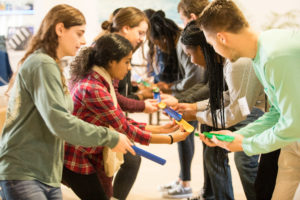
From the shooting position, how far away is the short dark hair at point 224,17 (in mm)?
1377

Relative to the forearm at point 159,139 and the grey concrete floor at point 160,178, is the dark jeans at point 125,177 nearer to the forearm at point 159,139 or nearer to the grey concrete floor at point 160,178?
Answer: the forearm at point 159,139

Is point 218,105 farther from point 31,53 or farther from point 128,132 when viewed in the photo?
point 31,53

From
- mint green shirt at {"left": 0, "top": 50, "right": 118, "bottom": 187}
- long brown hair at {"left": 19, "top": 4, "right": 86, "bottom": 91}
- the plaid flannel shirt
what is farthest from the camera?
the plaid flannel shirt

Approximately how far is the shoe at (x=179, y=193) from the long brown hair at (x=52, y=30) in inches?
68.6

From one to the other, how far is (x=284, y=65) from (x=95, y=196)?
1.12 m

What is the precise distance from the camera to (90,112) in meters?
1.77

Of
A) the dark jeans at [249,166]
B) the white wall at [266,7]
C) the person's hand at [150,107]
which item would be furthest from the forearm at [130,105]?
the white wall at [266,7]

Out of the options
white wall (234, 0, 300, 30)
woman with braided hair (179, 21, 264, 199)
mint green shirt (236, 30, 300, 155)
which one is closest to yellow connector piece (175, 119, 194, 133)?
woman with braided hair (179, 21, 264, 199)

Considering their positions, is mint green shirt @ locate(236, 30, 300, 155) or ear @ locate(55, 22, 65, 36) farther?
ear @ locate(55, 22, 65, 36)

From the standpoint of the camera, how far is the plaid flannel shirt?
172 cm

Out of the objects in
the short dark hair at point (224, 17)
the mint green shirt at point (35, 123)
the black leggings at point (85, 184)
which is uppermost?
the short dark hair at point (224, 17)

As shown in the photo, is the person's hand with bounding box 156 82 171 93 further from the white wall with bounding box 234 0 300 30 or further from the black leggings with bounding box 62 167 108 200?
the white wall with bounding box 234 0 300 30

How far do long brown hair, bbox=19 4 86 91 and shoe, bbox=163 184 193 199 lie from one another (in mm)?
1742

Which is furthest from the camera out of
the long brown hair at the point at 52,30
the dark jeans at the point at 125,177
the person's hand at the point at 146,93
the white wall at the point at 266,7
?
the white wall at the point at 266,7
